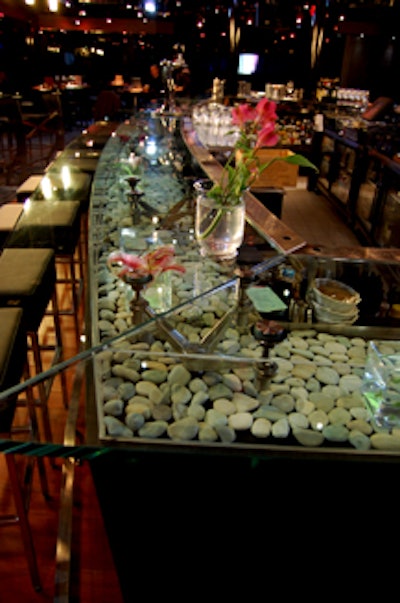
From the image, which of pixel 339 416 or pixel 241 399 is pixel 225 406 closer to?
pixel 241 399

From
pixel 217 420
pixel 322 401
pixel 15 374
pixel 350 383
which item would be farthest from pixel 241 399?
pixel 15 374

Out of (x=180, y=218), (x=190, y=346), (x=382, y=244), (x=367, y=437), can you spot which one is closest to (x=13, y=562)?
(x=190, y=346)

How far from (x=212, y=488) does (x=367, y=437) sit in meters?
0.42

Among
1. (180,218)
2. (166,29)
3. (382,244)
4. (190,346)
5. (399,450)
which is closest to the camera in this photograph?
(399,450)

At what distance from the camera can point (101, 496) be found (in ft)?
4.28

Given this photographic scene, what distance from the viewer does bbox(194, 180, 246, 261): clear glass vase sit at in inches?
80.8

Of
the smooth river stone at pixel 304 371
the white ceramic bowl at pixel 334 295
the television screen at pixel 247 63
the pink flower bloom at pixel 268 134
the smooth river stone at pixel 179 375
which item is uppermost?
the television screen at pixel 247 63

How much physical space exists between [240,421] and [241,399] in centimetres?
9

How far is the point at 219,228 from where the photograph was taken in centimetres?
210

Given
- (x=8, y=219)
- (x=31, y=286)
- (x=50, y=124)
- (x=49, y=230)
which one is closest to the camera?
(x=31, y=286)

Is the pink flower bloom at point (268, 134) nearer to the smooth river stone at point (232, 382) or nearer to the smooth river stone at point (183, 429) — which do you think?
the smooth river stone at point (232, 382)

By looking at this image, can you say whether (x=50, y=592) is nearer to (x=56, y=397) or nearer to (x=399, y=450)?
(x=56, y=397)

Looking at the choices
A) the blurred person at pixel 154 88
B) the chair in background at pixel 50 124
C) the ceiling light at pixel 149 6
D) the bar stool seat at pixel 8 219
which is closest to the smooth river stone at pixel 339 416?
the bar stool seat at pixel 8 219

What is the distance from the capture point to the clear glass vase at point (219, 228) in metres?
2.05
